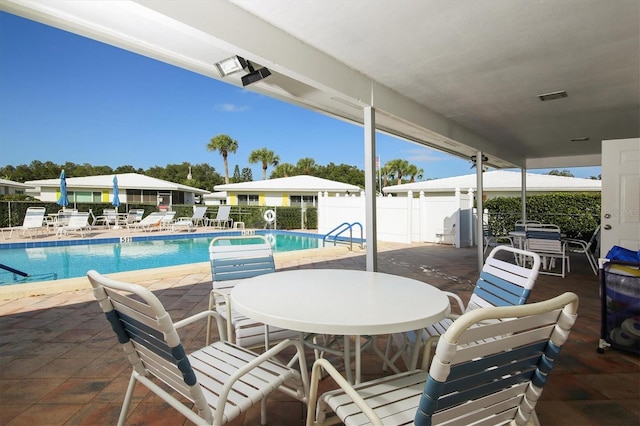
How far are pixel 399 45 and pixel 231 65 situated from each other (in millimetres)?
1402

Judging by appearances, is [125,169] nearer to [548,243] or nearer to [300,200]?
[300,200]

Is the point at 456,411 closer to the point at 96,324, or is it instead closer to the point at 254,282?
the point at 254,282

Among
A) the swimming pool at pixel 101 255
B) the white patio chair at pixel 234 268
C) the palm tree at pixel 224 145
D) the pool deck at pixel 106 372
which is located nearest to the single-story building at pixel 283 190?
the swimming pool at pixel 101 255

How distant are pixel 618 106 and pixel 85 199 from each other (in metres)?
23.8

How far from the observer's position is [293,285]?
191cm

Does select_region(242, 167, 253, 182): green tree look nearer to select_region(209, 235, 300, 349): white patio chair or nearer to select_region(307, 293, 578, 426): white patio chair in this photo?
select_region(209, 235, 300, 349): white patio chair

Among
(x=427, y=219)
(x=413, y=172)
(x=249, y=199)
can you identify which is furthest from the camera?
(x=413, y=172)

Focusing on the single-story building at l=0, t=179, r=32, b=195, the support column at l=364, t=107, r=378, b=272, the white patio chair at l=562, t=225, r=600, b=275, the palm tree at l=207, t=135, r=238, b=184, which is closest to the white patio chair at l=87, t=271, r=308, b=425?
the support column at l=364, t=107, r=378, b=272

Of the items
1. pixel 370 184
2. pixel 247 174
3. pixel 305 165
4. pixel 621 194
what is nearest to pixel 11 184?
pixel 370 184

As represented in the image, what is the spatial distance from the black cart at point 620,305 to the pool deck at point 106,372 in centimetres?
10

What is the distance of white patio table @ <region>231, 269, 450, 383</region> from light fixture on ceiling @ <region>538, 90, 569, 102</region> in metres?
3.59

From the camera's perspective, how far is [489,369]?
99 centimetres

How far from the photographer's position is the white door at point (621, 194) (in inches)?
156

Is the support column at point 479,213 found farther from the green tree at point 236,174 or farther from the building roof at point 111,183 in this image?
the green tree at point 236,174
